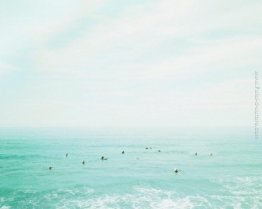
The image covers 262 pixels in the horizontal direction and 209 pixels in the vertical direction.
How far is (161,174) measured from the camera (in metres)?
76.3

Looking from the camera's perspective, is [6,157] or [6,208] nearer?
[6,208]

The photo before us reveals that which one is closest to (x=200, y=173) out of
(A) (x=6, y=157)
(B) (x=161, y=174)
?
(B) (x=161, y=174)

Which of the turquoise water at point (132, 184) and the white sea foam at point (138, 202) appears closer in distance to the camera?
the white sea foam at point (138, 202)

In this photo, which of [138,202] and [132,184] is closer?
[138,202]

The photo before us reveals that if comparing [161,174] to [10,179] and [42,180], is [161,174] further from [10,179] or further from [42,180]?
[10,179]

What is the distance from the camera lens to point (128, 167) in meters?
87.1

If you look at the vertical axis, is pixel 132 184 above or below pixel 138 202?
above

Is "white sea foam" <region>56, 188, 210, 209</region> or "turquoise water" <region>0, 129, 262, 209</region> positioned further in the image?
"turquoise water" <region>0, 129, 262, 209</region>

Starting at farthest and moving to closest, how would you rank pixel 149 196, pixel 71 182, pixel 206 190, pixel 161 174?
pixel 161 174
pixel 71 182
pixel 206 190
pixel 149 196

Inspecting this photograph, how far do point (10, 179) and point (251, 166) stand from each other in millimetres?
61918

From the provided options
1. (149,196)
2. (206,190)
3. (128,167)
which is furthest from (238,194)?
(128,167)

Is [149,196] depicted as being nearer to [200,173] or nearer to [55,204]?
[55,204]

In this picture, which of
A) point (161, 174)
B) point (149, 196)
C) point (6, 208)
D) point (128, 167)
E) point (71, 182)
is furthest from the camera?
point (128, 167)

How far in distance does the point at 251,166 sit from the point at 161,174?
91.4 feet
